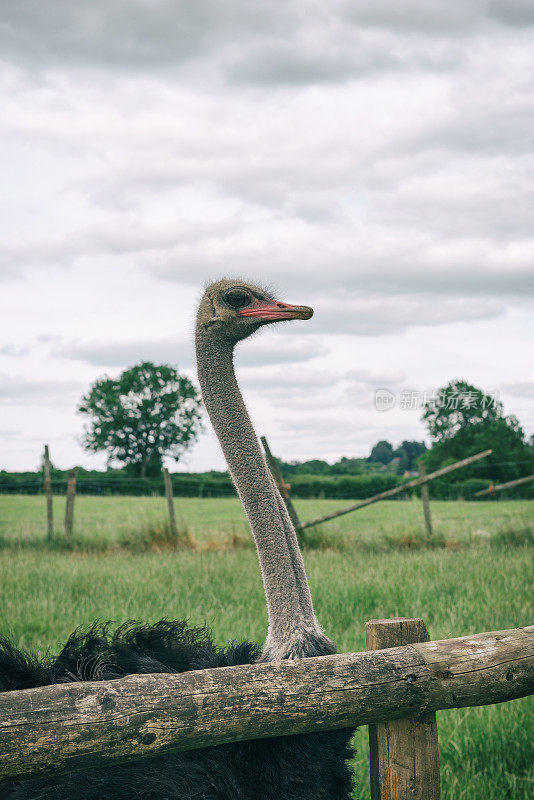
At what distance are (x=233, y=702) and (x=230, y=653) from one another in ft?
2.42

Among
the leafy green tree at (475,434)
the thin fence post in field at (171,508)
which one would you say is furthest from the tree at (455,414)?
the thin fence post in field at (171,508)

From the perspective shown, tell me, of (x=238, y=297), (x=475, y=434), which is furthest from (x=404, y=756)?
(x=475, y=434)

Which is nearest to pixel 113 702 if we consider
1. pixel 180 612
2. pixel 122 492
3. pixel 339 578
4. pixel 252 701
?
pixel 252 701

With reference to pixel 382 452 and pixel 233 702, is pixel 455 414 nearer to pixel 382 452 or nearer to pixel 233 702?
pixel 382 452

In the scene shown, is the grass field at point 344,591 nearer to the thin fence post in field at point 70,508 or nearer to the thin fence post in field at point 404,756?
the thin fence post in field at point 70,508

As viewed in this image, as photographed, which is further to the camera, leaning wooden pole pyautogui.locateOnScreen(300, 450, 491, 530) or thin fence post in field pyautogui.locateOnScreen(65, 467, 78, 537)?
thin fence post in field pyautogui.locateOnScreen(65, 467, 78, 537)

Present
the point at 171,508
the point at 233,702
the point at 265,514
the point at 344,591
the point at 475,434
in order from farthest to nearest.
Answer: the point at 475,434 → the point at 171,508 → the point at 344,591 → the point at 265,514 → the point at 233,702

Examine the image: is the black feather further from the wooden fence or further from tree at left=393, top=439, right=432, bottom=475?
tree at left=393, top=439, right=432, bottom=475

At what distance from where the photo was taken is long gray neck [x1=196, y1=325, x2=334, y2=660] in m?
2.54

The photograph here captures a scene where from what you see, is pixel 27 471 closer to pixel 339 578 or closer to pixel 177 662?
pixel 339 578

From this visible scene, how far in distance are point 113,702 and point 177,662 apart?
83 cm

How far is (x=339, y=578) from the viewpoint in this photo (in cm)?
795

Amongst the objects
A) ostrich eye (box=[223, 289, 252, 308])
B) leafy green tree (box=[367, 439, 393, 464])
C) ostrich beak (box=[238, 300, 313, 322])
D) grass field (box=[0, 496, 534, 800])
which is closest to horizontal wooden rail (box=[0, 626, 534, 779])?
ostrich beak (box=[238, 300, 313, 322])

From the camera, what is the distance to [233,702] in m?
1.92
